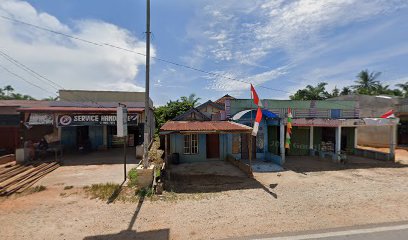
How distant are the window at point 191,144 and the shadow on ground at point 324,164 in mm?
5829

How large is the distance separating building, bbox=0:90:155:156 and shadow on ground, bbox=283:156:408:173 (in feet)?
35.5

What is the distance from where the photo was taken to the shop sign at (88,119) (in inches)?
602

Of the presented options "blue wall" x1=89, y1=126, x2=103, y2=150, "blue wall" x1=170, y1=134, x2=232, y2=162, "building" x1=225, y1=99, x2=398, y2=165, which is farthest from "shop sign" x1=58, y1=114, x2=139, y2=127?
"building" x1=225, y1=99, x2=398, y2=165

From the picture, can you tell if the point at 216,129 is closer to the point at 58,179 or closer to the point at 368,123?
the point at 58,179

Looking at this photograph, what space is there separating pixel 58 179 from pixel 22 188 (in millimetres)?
1558

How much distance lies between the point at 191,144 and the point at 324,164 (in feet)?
28.8

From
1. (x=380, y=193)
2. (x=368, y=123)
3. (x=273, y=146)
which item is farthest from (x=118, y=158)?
(x=368, y=123)

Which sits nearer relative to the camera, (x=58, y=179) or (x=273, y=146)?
(x=58, y=179)

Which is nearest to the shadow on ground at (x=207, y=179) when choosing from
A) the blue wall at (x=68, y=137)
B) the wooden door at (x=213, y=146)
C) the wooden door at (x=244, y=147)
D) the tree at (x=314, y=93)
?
the wooden door at (x=213, y=146)

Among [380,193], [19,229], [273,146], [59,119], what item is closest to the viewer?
[19,229]

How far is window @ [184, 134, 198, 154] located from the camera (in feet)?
50.1

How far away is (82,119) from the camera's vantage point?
15.4 meters

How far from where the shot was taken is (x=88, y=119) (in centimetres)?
1549

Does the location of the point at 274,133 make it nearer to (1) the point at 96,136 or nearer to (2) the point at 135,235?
(2) the point at 135,235
